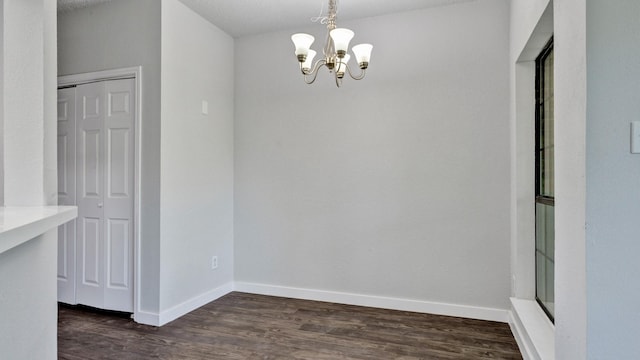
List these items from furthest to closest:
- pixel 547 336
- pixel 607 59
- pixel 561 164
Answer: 1. pixel 547 336
2. pixel 561 164
3. pixel 607 59

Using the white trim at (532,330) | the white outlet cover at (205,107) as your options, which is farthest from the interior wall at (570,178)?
the white outlet cover at (205,107)

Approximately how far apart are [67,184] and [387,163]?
2.99m

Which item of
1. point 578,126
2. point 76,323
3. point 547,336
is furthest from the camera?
point 76,323

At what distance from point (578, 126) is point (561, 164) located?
0.27 metres

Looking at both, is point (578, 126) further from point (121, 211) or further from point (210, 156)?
point (121, 211)

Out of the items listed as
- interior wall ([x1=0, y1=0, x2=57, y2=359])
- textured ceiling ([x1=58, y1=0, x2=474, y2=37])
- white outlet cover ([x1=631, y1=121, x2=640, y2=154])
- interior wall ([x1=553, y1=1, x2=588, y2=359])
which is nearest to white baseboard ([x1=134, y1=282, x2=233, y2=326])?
interior wall ([x1=0, y1=0, x2=57, y2=359])

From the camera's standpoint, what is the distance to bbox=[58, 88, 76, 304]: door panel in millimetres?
3480

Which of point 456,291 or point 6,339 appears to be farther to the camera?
point 456,291

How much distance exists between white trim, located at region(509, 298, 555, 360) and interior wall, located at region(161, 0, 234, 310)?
270 cm

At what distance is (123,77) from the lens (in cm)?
325

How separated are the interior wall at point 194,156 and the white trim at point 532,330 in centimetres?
270

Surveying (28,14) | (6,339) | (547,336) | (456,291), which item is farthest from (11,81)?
(456,291)

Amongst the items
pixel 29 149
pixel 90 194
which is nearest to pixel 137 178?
pixel 90 194

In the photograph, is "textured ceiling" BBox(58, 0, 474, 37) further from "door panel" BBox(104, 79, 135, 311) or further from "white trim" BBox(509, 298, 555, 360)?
"white trim" BBox(509, 298, 555, 360)
